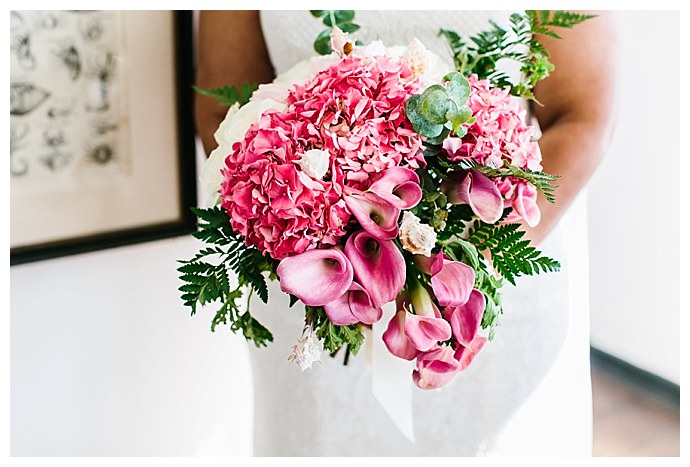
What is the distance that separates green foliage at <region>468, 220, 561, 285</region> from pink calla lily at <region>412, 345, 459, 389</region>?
0.31 feet

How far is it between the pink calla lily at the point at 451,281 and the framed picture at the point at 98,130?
31.9 inches

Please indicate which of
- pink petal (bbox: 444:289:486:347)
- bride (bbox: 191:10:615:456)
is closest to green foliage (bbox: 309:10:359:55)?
bride (bbox: 191:10:615:456)

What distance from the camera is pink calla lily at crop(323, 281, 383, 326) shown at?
0.61 metres

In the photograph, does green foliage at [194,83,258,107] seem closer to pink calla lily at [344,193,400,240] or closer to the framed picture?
pink calla lily at [344,193,400,240]

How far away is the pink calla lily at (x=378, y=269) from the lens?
0.60 metres

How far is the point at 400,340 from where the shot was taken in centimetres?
66

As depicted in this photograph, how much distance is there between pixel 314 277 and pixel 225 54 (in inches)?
25.2

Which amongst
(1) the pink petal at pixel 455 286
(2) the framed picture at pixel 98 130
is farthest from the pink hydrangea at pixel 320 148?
(2) the framed picture at pixel 98 130

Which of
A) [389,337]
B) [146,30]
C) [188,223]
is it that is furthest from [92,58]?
[389,337]

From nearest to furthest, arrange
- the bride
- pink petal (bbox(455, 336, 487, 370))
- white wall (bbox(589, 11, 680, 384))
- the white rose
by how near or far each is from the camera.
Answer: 1. pink petal (bbox(455, 336, 487, 370))
2. the white rose
3. the bride
4. white wall (bbox(589, 11, 680, 384))

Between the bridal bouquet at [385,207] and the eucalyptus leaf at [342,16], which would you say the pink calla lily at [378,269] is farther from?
the eucalyptus leaf at [342,16]

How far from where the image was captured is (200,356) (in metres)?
1.44

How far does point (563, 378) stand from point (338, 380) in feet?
1.28

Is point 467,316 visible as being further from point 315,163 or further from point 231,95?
point 231,95
